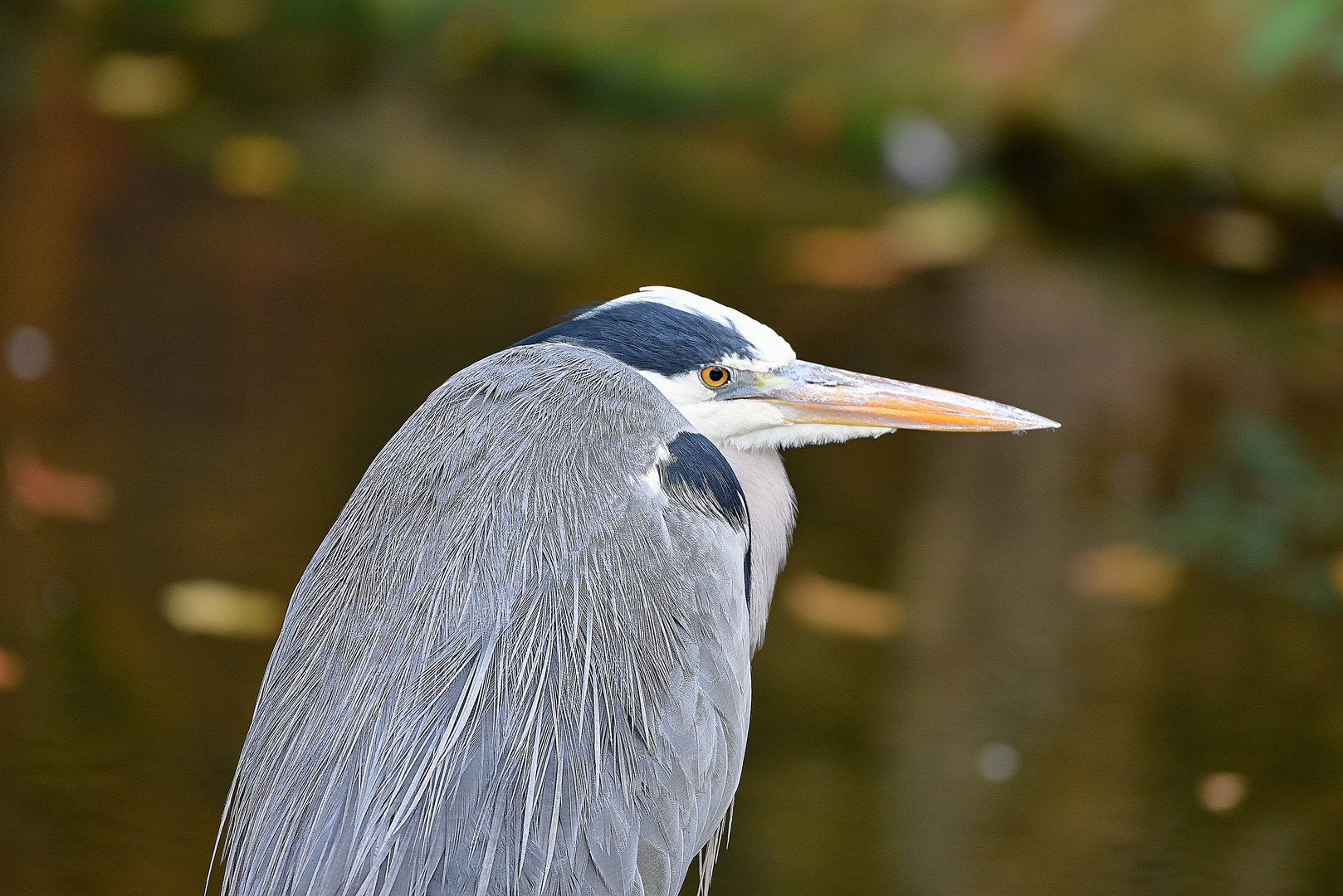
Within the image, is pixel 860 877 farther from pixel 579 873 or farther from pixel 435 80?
pixel 435 80

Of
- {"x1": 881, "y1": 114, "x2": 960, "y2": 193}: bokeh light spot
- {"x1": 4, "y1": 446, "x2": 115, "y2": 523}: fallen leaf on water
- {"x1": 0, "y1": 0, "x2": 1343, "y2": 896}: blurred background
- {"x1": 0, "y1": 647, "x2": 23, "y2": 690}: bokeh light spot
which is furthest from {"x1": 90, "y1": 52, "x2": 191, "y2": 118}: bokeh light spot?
{"x1": 0, "y1": 647, "x2": 23, "y2": 690}: bokeh light spot

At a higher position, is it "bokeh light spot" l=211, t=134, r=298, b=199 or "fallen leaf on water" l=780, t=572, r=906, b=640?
"bokeh light spot" l=211, t=134, r=298, b=199

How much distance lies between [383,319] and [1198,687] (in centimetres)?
194

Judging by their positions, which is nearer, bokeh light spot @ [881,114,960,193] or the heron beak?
the heron beak

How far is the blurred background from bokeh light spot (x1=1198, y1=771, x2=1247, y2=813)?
0.01m

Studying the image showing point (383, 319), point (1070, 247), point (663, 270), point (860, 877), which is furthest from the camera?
point (1070, 247)

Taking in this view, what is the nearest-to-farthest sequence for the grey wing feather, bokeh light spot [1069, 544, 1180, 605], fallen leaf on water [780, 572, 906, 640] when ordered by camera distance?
the grey wing feather, fallen leaf on water [780, 572, 906, 640], bokeh light spot [1069, 544, 1180, 605]

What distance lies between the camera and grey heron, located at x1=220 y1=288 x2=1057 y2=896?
4.50ft

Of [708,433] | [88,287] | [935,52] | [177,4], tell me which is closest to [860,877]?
[708,433]

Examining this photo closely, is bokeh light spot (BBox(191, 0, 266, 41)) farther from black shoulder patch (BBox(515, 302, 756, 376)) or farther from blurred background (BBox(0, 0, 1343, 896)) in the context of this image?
black shoulder patch (BBox(515, 302, 756, 376))

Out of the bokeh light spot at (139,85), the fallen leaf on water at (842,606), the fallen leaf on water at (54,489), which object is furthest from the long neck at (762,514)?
the bokeh light spot at (139,85)

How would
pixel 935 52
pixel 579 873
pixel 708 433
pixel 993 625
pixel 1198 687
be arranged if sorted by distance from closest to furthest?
pixel 579 873
pixel 708 433
pixel 1198 687
pixel 993 625
pixel 935 52

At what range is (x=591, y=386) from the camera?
61.8 inches

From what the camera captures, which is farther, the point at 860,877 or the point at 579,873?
the point at 860,877
